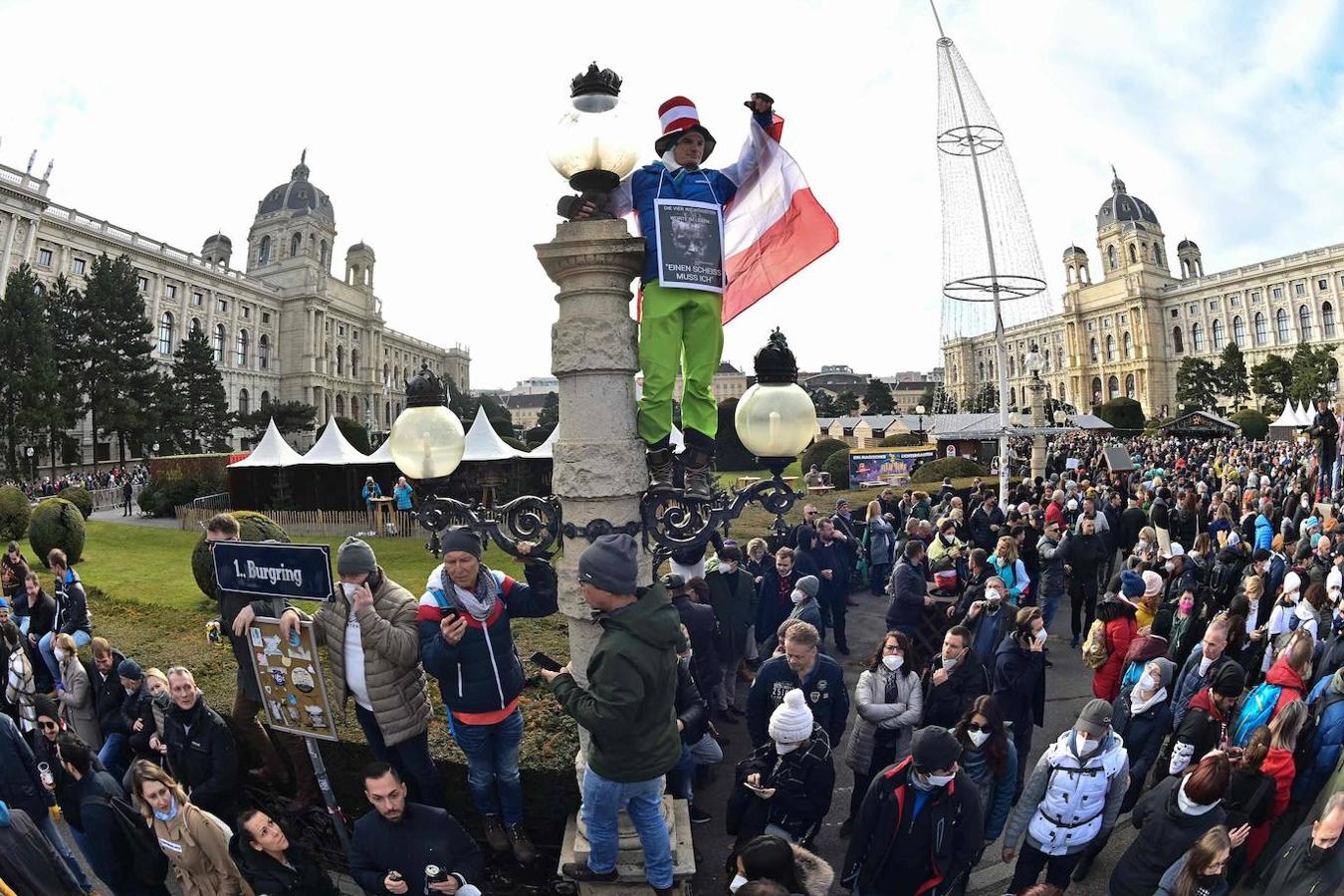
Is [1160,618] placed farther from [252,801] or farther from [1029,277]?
[1029,277]

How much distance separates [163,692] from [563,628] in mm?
3310

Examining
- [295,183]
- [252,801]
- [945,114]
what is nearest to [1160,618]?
[252,801]

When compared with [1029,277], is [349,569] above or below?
below

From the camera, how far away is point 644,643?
2.54 meters

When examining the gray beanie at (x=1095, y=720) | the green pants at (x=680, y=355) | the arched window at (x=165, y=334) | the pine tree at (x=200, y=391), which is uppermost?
the arched window at (x=165, y=334)

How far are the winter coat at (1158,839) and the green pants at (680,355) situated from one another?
8.39 feet

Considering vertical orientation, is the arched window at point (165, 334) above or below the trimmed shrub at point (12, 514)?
above

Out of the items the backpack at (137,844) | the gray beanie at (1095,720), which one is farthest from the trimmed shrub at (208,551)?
the gray beanie at (1095,720)

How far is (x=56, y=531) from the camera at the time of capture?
40.7 ft

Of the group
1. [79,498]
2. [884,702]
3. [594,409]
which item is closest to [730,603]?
[884,702]

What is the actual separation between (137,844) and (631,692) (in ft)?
9.46

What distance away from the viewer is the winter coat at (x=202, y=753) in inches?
151

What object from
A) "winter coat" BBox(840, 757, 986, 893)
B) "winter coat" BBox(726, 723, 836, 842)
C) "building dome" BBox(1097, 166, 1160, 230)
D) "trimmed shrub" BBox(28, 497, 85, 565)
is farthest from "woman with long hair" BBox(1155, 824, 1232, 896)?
"building dome" BBox(1097, 166, 1160, 230)

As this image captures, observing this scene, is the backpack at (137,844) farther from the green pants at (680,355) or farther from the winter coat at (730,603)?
the winter coat at (730,603)
